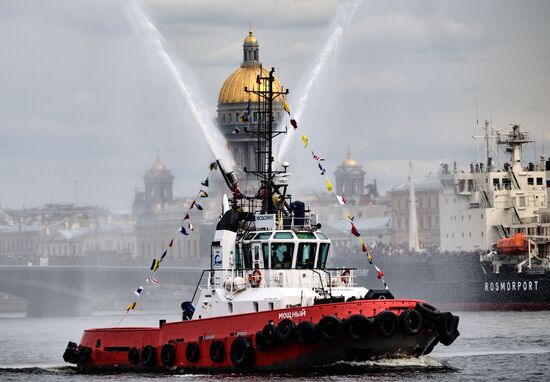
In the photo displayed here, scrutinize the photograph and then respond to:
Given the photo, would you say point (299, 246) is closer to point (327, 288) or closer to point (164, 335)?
point (327, 288)

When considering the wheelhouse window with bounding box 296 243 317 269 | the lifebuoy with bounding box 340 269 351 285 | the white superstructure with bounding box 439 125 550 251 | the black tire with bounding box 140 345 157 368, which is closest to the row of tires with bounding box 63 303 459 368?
the wheelhouse window with bounding box 296 243 317 269

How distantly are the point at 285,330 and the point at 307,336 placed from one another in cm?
78

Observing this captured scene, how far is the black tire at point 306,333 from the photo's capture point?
5188 cm

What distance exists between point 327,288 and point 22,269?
94.1 meters

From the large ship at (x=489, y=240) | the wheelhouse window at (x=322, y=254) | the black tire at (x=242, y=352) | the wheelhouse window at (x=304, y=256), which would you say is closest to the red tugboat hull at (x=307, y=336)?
the black tire at (x=242, y=352)

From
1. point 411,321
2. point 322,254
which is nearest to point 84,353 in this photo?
point 322,254

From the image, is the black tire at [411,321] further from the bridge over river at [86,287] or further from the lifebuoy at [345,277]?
the bridge over river at [86,287]

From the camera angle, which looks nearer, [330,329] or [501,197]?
[330,329]

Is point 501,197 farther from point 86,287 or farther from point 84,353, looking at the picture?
point 84,353

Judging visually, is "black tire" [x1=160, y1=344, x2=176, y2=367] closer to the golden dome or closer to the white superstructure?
the white superstructure

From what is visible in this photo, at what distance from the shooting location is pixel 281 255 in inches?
2176

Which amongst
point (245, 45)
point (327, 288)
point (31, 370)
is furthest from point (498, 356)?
point (245, 45)

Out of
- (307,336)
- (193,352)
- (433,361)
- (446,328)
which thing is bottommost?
(433,361)

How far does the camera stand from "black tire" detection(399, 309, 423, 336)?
52.2m
